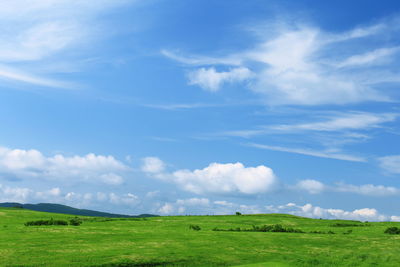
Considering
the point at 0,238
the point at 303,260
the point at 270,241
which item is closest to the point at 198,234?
the point at 270,241

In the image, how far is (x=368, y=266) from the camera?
4378 cm

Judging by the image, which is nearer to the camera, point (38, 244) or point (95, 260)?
point (95, 260)

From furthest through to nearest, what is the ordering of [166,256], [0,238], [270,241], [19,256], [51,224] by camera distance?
[51,224], [270,241], [0,238], [166,256], [19,256]

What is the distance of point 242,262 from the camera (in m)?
43.6

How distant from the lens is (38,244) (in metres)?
44.7

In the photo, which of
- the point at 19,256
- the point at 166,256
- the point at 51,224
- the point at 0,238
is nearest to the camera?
the point at 19,256

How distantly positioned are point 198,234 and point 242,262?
13466 millimetres

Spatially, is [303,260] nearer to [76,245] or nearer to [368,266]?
[368,266]

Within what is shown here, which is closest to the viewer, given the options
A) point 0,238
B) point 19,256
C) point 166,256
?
point 19,256

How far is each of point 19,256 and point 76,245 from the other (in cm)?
698

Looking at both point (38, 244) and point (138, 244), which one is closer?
point (38, 244)

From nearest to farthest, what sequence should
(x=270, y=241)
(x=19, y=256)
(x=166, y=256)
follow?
(x=19, y=256) → (x=166, y=256) → (x=270, y=241)

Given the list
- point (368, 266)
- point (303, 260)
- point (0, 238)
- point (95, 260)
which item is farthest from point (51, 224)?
point (368, 266)

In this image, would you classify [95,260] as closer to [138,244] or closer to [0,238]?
[138,244]
